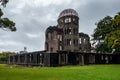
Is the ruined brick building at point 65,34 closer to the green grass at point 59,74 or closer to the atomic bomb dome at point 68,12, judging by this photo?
the atomic bomb dome at point 68,12

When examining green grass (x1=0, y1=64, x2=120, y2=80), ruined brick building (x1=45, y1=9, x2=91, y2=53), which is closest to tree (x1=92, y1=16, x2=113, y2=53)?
ruined brick building (x1=45, y1=9, x2=91, y2=53)

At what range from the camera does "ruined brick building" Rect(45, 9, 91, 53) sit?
69.9 m

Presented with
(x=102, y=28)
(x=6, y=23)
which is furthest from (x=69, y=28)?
(x=6, y=23)

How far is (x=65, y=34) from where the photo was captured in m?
72.9

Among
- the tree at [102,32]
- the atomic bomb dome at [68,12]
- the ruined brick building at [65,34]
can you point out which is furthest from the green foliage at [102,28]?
the atomic bomb dome at [68,12]

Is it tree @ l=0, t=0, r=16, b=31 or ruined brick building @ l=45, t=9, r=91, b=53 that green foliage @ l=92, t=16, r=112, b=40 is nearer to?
ruined brick building @ l=45, t=9, r=91, b=53

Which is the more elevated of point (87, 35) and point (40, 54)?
point (87, 35)

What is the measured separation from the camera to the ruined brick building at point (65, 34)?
6994 cm

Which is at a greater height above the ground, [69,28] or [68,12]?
[68,12]

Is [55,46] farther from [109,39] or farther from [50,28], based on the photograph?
[109,39]

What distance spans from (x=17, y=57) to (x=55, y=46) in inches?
479

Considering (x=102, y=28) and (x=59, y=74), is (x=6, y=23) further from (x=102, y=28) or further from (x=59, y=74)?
(x=102, y=28)

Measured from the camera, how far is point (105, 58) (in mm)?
66188

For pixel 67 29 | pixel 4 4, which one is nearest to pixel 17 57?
pixel 67 29
